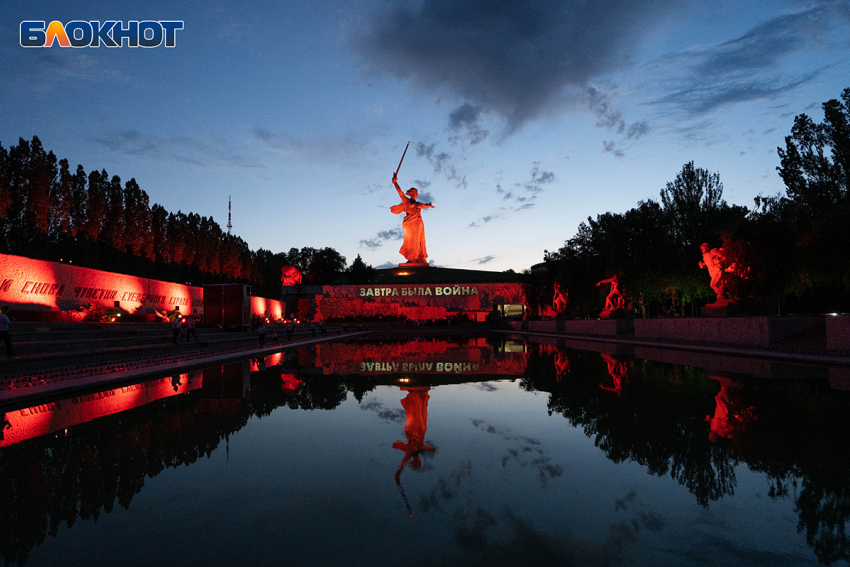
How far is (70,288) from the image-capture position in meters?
25.2

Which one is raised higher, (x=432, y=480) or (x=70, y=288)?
(x=70, y=288)

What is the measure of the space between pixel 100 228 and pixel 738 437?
38.7 meters

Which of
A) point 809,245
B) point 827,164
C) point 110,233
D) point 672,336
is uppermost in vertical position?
point 827,164

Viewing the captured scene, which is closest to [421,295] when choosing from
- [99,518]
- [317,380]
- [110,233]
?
[110,233]

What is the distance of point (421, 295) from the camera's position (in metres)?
65.2

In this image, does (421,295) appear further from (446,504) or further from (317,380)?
(446,504)

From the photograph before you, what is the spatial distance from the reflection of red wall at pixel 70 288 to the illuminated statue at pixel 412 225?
106 ft

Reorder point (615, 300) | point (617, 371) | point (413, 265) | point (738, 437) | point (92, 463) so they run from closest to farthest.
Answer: point (92, 463) < point (738, 437) < point (617, 371) < point (615, 300) < point (413, 265)

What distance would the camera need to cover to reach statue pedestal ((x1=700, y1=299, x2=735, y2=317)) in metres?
21.2

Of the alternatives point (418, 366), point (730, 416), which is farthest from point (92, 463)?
point (418, 366)

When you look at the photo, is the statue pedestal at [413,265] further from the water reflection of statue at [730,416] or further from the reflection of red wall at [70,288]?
the water reflection of statue at [730,416]

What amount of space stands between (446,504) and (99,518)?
9.07 feet

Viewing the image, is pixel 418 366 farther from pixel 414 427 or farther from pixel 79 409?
pixel 79 409

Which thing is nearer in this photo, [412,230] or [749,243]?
[749,243]
